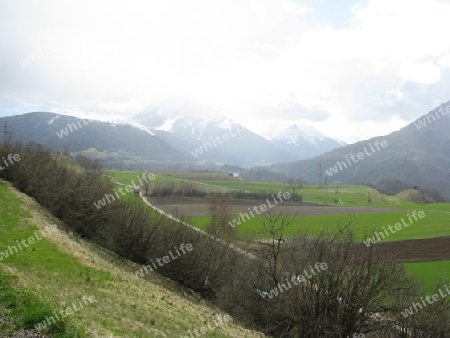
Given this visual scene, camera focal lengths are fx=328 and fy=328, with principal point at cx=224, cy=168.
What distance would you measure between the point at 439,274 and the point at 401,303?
80.0ft

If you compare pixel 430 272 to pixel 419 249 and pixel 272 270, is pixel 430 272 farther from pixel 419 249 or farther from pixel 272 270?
pixel 272 270

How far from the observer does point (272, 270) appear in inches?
998

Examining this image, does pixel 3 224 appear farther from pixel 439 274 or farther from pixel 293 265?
pixel 439 274

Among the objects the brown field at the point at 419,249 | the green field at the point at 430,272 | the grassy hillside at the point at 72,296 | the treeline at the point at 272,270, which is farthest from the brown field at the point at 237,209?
the grassy hillside at the point at 72,296

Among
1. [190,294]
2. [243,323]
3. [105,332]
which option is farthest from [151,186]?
[105,332]

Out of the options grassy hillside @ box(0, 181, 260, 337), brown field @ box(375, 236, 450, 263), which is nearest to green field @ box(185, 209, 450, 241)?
brown field @ box(375, 236, 450, 263)

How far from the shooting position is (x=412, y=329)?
22.5 metres

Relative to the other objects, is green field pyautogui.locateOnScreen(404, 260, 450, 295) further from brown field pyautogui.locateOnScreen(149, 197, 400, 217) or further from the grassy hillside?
brown field pyautogui.locateOnScreen(149, 197, 400, 217)

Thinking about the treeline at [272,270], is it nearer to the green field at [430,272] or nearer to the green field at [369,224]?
the green field at [430,272]

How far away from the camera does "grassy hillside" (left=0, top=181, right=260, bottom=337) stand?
11.4 metres

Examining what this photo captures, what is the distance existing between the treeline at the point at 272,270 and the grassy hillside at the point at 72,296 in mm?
4663

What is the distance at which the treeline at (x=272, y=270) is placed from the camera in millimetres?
19688

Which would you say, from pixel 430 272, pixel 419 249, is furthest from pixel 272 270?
pixel 419 249

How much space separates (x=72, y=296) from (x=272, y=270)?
1461cm
